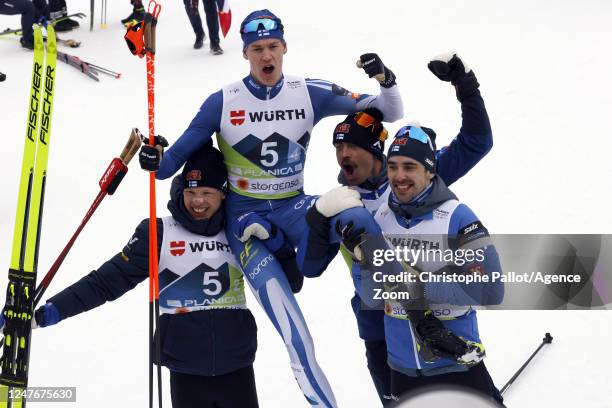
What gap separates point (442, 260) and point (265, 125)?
1446 mm

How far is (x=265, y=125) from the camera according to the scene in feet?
16.0

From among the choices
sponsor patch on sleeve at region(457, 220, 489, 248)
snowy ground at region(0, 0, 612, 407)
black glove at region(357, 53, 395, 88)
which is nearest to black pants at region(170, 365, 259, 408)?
snowy ground at region(0, 0, 612, 407)

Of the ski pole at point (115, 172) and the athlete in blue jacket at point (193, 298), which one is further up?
the ski pole at point (115, 172)

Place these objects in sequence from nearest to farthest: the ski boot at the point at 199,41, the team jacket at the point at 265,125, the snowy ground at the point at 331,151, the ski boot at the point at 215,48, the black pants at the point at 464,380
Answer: the black pants at the point at 464,380
the team jacket at the point at 265,125
the snowy ground at the point at 331,151
the ski boot at the point at 215,48
the ski boot at the point at 199,41

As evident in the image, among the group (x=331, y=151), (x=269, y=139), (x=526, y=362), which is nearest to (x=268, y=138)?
(x=269, y=139)

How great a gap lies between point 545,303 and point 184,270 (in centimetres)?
305

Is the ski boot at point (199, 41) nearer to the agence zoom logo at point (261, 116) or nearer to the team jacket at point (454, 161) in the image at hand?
the agence zoom logo at point (261, 116)

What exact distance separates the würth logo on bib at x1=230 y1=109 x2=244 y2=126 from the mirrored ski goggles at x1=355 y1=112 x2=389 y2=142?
2.08 ft

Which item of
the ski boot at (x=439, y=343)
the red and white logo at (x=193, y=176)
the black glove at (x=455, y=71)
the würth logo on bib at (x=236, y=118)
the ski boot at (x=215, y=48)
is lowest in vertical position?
the ski boot at (x=439, y=343)

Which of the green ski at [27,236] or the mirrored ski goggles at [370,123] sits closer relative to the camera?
the green ski at [27,236]

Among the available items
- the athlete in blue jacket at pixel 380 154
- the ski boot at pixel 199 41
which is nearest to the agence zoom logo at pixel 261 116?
the athlete in blue jacket at pixel 380 154

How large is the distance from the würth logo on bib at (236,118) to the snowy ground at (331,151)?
204 cm

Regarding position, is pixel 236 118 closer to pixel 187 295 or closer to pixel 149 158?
pixel 149 158

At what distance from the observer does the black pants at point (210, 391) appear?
4.52 m
